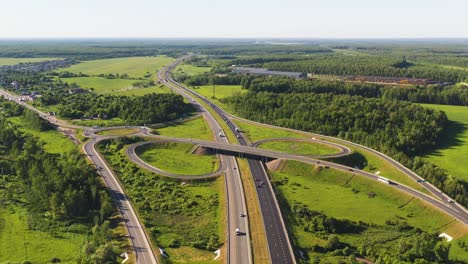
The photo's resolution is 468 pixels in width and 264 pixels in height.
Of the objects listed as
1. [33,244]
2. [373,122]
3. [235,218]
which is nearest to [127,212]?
[33,244]

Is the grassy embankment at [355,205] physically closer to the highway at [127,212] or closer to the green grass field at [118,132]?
the highway at [127,212]

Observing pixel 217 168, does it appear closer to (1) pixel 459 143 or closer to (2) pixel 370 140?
(2) pixel 370 140

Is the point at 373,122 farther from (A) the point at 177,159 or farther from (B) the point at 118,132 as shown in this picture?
(B) the point at 118,132

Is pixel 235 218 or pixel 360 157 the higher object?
→ pixel 360 157

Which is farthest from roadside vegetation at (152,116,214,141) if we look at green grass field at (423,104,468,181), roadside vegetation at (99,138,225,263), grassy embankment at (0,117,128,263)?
green grass field at (423,104,468,181)

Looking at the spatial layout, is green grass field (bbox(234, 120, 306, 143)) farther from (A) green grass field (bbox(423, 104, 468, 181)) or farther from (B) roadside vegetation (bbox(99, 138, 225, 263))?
(A) green grass field (bbox(423, 104, 468, 181))

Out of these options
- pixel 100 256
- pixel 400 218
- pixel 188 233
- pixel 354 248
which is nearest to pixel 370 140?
pixel 400 218
